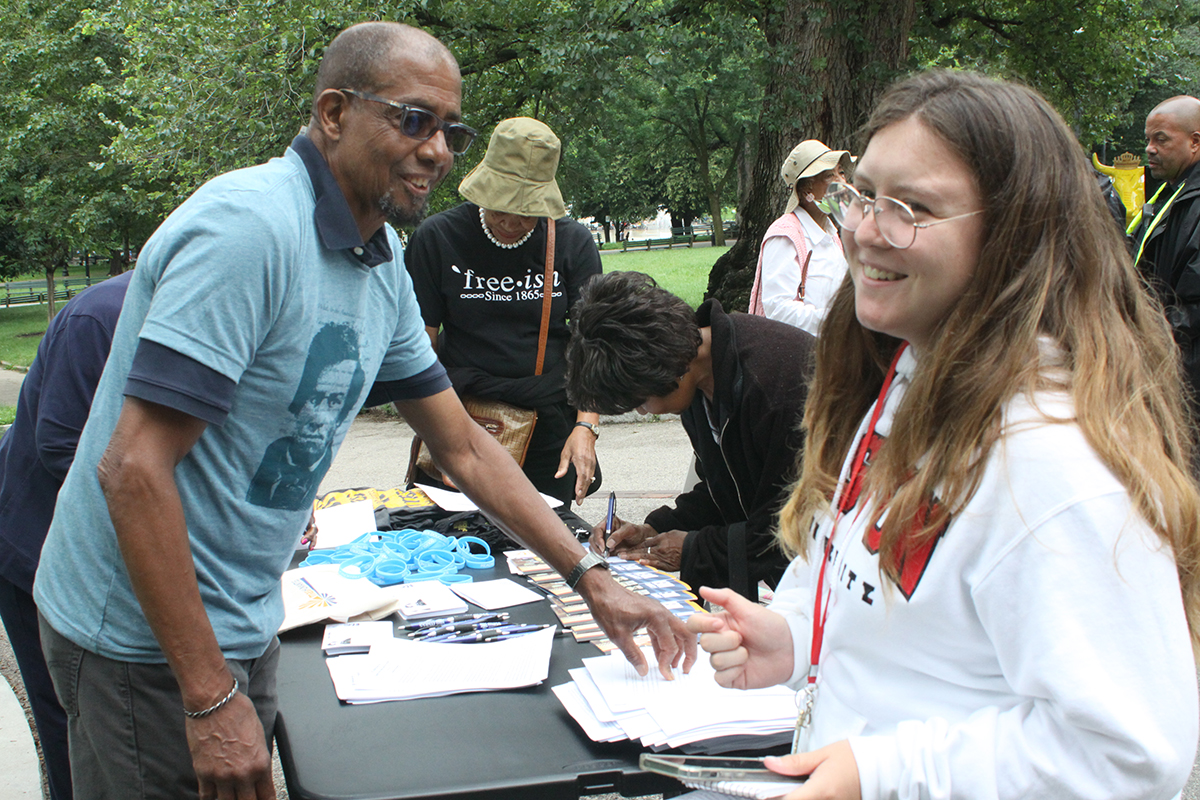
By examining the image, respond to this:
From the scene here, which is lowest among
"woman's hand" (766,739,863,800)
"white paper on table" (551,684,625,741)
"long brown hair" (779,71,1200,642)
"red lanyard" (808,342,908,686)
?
"white paper on table" (551,684,625,741)

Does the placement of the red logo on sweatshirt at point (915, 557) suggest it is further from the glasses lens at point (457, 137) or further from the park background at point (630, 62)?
the park background at point (630, 62)

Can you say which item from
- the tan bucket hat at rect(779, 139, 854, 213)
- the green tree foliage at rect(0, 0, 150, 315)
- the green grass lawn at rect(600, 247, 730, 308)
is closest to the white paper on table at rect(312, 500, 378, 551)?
the tan bucket hat at rect(779, 139, 854, 213)

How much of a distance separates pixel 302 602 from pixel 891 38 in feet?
25.7

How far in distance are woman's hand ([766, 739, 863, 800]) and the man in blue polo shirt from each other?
737 millimetres

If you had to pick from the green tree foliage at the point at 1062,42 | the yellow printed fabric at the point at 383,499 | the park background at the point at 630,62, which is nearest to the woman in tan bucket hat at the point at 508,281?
the yellow printed fabric at the point at 383,499

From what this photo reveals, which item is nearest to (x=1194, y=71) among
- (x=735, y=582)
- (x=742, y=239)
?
(x=742, y=239)

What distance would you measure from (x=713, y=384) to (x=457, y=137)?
1031 millimetres

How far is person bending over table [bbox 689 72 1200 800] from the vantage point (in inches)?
34.7

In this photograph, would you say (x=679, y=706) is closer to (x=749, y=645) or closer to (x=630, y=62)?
(x=749, y=645)

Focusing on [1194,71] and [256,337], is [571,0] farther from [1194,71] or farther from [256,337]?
[1194,71]

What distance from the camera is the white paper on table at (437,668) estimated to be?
1785 mm

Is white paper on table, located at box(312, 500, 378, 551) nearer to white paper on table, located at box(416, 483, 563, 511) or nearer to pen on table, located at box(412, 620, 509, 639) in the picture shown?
white paper on table, located at box(416, 483, 563, 511)

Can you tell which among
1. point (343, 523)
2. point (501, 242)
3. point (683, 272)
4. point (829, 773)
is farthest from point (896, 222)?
point (683, 272)

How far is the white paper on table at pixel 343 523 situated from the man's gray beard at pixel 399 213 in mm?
1277
